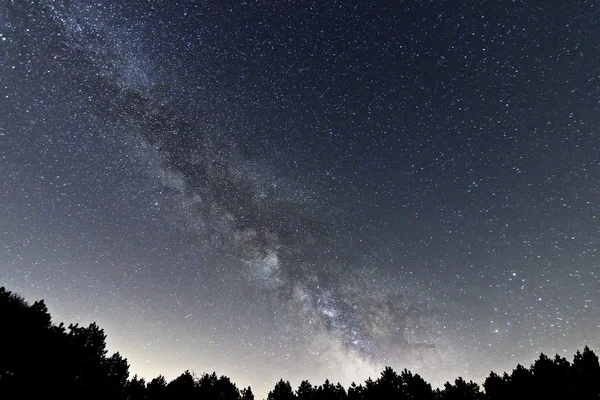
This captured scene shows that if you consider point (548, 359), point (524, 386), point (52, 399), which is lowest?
point (52, 399)

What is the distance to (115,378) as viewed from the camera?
104ft

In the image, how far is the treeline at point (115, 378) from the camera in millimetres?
24594

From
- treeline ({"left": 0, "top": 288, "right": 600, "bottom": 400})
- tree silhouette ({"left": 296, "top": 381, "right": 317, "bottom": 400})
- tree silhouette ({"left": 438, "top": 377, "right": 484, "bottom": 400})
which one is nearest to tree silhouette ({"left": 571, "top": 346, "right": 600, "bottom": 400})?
treeline ({"left": 0, "top": 288, "right": 600, "bottom": 400})

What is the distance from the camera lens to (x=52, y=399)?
25016 mm

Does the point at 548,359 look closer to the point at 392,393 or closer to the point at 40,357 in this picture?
the point at 392,393

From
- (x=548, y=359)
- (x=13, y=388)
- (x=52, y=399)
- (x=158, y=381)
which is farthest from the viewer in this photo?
(x=158, y=381)

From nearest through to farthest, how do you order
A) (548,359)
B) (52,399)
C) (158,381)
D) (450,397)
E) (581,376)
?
1. (52,399)
2. (581,376)
3. (548,359)
4. (450,397)
5. (158,381)

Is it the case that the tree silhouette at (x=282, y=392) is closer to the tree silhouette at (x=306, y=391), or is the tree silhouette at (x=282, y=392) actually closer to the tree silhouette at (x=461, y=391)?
the tree silhouette at (x=306, y=391)

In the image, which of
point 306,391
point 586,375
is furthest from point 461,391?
point 306,391

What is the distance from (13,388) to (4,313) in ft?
18.6

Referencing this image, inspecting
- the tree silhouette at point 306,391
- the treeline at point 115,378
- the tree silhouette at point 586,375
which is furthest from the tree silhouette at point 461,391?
the tree silhouette at point 306,391

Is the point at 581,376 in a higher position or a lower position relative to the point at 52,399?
higher

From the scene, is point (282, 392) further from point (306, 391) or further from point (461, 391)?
point (461, 391)

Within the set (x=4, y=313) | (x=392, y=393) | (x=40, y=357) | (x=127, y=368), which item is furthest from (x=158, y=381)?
(x=392, y=393)
